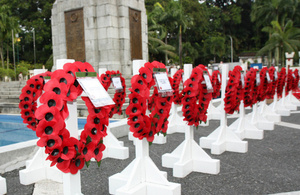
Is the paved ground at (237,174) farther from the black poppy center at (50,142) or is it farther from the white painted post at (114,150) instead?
the black poppy center at (50,142)

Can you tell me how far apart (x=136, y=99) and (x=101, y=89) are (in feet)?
2.01

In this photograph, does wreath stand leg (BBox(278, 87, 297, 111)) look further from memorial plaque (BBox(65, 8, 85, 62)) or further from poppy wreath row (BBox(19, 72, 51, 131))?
poppy wreath row (BBox(19, 72, 51, 131))

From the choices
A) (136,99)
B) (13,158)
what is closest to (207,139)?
(136,99)

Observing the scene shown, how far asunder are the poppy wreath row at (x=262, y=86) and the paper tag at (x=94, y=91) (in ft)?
15.9

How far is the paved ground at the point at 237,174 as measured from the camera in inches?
144

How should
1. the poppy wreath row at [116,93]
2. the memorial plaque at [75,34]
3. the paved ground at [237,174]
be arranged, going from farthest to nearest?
the memorial plaque at [75,34] < the poppy wreath row at [116,93] < the paved ground at [237,174]

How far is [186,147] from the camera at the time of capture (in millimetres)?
4316

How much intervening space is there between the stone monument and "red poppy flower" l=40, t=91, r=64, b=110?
30.2ft

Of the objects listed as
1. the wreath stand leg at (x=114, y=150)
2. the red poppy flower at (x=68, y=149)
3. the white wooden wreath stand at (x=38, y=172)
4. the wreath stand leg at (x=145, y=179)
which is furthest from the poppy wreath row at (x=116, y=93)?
the red poppy flower at (x=68, y=149)

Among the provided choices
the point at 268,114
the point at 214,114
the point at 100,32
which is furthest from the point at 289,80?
the point at 100,32

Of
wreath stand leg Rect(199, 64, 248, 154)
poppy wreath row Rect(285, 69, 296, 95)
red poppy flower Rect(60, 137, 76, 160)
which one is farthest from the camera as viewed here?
poppy wreath row Rect(285, 69, 296, 95)

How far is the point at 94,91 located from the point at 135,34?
9.82 m

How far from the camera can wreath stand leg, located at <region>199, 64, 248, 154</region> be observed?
520cm

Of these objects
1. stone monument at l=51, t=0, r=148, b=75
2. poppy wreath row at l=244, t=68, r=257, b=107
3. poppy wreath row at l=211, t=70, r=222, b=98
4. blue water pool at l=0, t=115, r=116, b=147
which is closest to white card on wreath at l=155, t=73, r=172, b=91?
poppy wreath row at l=244, t=68, r=257, b=107
